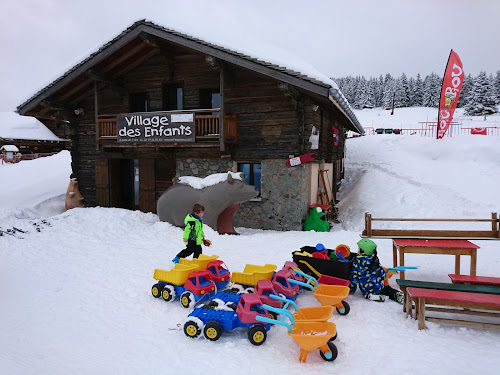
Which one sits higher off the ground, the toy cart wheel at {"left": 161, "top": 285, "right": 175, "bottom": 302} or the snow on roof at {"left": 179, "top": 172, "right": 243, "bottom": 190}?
the snow on roof at {"left": 179, "top": 172, "right": 243, "bottom": 190}

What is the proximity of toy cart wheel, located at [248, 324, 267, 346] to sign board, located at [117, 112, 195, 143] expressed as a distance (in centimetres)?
774

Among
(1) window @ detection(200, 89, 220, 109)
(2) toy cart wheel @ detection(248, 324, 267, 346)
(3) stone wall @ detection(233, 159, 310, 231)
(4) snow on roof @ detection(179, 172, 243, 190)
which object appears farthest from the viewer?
(1) window @ detection(200, 89, 220, 109)

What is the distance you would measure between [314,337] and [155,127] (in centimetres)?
938

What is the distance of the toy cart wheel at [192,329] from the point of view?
12.5ft

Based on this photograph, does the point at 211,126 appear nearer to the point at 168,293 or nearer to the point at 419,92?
the point at 168,293

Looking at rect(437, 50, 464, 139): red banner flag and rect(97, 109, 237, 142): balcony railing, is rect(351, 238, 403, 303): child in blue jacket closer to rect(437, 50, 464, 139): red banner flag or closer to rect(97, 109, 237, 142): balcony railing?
rect(97, 109, 237, 142): balcony railing

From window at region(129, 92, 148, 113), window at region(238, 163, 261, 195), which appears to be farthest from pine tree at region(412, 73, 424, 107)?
window at region(129, 92, 148, 113)

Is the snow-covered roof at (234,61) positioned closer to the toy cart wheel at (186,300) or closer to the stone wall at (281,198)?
the stone wall at (281,198)

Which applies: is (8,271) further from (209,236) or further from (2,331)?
(209,236)

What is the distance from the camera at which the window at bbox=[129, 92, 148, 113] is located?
12898mm

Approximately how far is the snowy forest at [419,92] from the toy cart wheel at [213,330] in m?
54.4

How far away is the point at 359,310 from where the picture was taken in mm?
4559

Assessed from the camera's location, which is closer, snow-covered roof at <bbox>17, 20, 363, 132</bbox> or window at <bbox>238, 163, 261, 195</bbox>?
snow-covered roof at <bbox>17, 20, 363, 132</bbox>

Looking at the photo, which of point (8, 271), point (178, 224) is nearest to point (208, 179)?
point (178, 224)
